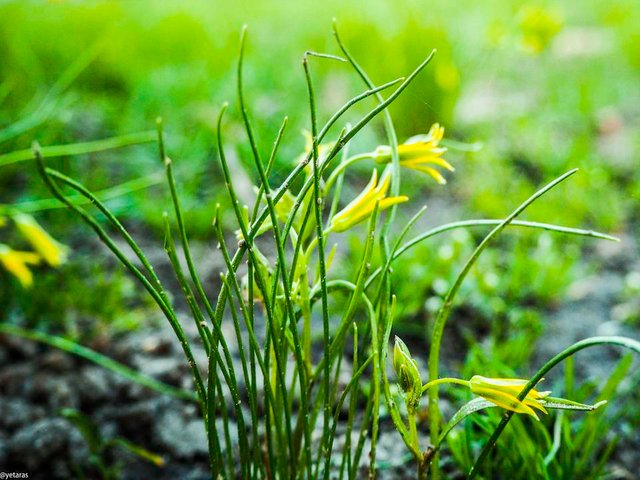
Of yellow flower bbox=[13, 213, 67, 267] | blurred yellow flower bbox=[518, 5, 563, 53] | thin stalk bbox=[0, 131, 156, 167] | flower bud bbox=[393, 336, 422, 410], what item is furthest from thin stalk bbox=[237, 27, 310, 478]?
blurred yellow flower bbox=[518, 5, 563, 53]

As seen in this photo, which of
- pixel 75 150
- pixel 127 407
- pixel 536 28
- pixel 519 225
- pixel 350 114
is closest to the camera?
pixel 519 225

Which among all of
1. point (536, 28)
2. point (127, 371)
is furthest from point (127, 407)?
point (536, 28)

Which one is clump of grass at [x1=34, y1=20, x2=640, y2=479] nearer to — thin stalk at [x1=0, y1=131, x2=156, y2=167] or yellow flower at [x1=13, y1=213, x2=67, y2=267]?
thin stalk at [x1=0, y1=131, x2=156, y2=167]

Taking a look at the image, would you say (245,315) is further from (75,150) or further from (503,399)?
(75,150)

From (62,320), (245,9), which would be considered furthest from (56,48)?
(62,320)

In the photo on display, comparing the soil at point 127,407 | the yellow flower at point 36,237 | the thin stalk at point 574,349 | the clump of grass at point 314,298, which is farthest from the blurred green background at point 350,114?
the thin stalk at point 574,349
